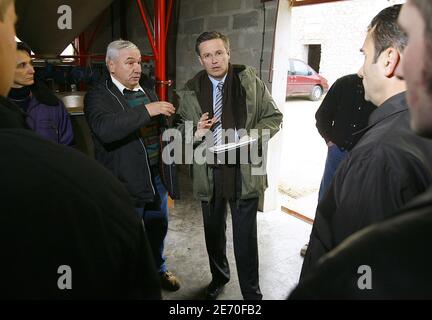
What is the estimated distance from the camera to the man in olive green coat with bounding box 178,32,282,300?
6.88ft

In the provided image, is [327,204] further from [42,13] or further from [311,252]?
[42,13]

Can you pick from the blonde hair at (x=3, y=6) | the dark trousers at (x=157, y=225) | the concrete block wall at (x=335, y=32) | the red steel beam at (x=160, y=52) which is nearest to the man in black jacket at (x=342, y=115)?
the dark trousers at (x=157, y=225)

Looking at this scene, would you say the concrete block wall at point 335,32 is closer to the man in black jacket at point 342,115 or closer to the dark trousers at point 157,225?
the man in black jacket at point 342,115

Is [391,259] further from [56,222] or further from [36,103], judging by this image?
[36,103]

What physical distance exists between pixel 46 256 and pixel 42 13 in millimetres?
4181

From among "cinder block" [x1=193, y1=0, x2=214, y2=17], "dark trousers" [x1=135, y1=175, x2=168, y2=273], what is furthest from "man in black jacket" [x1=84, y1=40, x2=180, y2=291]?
"cinder block" [x1=193, y1=0, x2=214, y2=17]

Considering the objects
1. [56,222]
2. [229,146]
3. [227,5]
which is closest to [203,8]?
[227,5]

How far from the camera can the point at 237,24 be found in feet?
11.5

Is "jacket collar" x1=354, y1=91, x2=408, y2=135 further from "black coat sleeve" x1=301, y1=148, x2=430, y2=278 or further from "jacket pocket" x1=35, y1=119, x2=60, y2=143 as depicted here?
"jacket pocket" x1=35, y1=119, x2=60, y2=143

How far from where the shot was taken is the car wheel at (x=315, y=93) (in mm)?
11547

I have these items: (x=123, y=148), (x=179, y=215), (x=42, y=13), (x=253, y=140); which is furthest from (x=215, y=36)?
(x=42, y=13)

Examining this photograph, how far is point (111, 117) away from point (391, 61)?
1.51m

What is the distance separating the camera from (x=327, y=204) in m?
1.24

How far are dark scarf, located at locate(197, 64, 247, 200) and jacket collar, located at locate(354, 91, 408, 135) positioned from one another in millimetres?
1028
